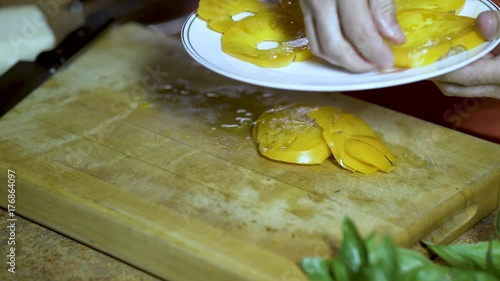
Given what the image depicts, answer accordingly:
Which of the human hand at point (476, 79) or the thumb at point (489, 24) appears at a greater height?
the thumb at point (489, 24)

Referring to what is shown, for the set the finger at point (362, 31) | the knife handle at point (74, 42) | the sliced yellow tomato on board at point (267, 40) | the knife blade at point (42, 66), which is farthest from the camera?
the knife handle at point (74, 42)

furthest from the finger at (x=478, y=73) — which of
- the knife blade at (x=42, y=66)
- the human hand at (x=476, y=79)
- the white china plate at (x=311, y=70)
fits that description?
the knife blade at (x=42, y=66)

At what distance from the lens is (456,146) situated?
151cm

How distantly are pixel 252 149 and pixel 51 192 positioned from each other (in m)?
0.39

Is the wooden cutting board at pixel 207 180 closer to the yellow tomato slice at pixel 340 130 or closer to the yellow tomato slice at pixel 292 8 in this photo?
the yellow tomato slice at pixel 340 130

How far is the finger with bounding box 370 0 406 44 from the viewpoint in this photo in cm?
125

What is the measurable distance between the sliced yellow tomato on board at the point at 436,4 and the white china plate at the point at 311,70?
40 millimetres

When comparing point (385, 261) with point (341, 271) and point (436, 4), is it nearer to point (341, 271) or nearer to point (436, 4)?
point (341, 271)

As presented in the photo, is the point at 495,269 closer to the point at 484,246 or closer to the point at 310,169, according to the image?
the point at 484,246

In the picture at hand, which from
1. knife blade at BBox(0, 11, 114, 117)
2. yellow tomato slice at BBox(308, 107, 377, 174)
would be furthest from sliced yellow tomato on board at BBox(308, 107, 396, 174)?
knife blade at BBox(0, 11, 114, 117)

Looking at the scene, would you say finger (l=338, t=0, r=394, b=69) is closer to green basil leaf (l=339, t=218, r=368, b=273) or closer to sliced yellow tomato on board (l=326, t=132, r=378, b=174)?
sliced yellow tomato on board (l=326, t=132, r=378, b=174)

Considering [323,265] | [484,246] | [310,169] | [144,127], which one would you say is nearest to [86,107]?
[144,127]

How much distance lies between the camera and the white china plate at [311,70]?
127cm

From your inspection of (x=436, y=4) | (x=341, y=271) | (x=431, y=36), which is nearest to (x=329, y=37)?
(x=431, y=36)
